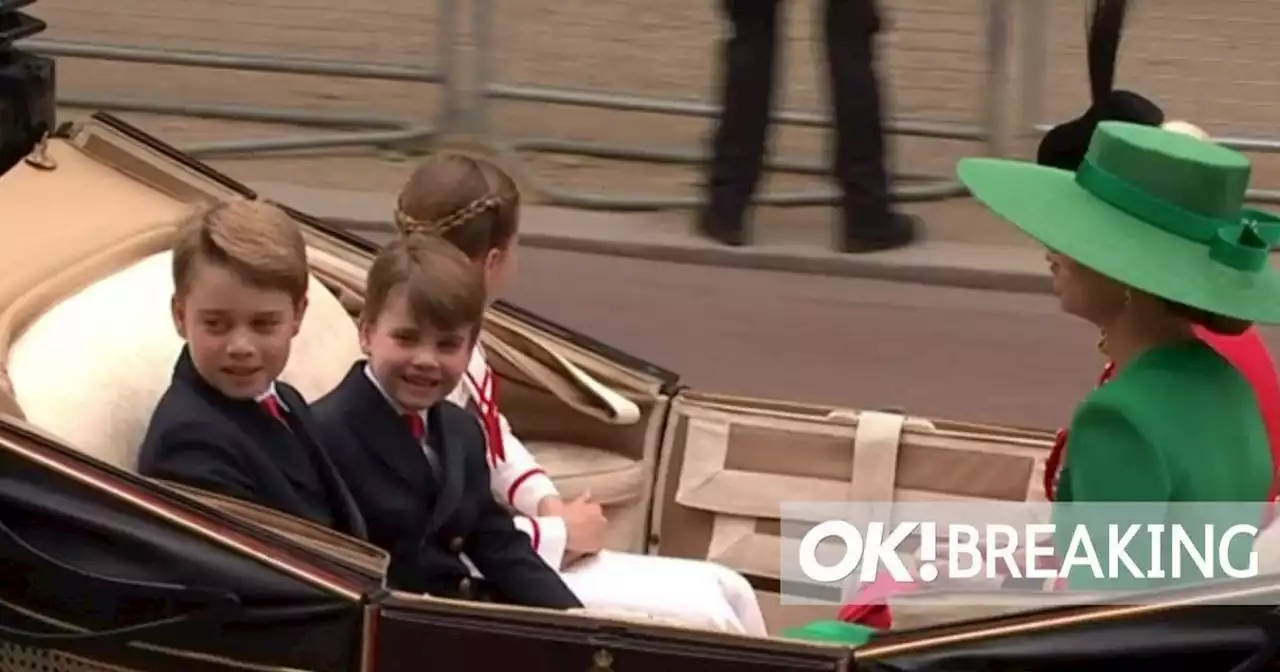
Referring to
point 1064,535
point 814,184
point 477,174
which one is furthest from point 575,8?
point 1064,535

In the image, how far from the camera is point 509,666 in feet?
6.39

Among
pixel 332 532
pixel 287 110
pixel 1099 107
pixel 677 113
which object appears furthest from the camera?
pixel 287 110

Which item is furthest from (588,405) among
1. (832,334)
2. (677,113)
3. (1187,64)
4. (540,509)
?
(1187,64)

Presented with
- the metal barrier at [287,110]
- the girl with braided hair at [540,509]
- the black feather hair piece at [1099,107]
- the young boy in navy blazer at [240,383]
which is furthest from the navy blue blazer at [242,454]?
the metal barrier at [287,110]

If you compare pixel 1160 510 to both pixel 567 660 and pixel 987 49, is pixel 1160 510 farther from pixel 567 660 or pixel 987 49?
pixel 987 49

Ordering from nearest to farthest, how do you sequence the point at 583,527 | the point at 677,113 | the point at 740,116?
the point at 583,527, the point at 740,116, the point at 677,113

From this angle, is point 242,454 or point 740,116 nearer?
point 242,454

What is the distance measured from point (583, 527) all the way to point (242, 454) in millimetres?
644

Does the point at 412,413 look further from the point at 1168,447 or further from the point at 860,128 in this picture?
the point at 860,128

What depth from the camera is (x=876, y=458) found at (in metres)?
2.95

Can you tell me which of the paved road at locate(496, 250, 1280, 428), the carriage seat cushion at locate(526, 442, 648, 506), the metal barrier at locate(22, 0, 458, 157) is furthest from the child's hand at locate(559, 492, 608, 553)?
the metal barrier at locate(22, 0, 458, 157)

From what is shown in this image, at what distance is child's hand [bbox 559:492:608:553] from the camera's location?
9.04 ft

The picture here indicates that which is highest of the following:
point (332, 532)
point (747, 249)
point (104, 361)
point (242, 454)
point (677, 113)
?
point (677, 113)

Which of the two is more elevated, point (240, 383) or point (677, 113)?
point (677, 113)
